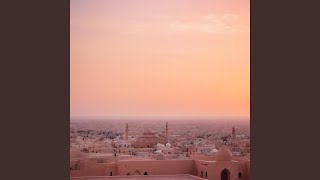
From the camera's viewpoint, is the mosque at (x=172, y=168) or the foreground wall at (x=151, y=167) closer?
the mosque at (x=172, y=168)

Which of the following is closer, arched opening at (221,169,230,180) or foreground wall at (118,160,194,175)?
arched opening at (221,169,230,180)

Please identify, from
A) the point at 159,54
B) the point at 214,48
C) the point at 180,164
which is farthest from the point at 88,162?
the point at 214,48

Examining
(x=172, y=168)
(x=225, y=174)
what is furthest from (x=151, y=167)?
(x=225, y=174)

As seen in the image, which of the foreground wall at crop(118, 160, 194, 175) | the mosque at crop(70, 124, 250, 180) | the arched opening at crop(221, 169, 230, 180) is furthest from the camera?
the foreground wall at crop(118, 160, 194, 175)

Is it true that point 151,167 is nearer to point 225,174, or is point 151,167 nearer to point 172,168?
point 172,168

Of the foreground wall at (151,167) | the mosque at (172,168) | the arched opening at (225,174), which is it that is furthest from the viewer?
the foreground wall at (151,167)

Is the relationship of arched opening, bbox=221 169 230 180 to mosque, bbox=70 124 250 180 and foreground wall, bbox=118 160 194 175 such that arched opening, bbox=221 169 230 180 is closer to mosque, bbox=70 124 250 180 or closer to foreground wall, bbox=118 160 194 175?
mosque, bbox=70 124 250 180

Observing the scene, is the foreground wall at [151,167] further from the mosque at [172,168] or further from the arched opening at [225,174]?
the arched opening at [225,174]

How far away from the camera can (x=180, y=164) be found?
12.2 metres

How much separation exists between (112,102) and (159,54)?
10.5ft

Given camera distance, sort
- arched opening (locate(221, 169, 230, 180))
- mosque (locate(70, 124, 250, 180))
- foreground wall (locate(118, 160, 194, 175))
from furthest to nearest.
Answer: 1. foreground wall (locate(118, 160, 194, 175))
2. arched opening (locate(221, 169, 230, 180))
3. mosque (locate(70, 124, 250, 180))

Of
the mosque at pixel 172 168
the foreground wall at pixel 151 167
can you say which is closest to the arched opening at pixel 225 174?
the mosque at pixel 172 168

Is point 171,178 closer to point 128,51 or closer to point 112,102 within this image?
point 128,51

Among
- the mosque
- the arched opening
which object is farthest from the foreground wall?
the arched opening
